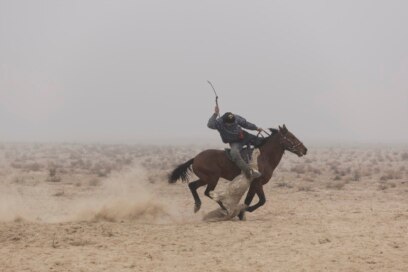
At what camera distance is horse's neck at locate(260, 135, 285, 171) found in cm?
1186

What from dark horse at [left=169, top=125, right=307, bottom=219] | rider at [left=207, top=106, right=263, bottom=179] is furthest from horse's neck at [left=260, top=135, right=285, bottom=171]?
rider at [left=207, top=106, right=263, bottom=179]

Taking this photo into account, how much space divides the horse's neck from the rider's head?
103cm

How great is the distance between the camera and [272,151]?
470 inches

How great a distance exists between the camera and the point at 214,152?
12.0 meters

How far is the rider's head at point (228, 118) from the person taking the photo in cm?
1147

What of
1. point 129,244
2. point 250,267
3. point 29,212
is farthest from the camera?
point 29,212

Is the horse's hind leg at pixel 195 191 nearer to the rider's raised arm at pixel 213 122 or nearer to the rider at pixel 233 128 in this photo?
the rider at pixel 233 128

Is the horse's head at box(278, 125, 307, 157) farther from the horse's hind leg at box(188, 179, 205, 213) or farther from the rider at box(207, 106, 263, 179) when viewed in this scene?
the horse's hind leg at box(188, 179, 205, 213)

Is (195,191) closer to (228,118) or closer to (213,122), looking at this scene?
(213,122)

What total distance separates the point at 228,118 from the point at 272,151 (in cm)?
135

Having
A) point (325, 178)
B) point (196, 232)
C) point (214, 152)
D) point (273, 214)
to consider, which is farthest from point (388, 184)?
point (196, 232)

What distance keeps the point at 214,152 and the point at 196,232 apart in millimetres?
2564

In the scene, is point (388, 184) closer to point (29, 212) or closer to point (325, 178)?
point (325, 178)

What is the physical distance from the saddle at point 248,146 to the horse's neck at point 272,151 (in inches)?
7.5
